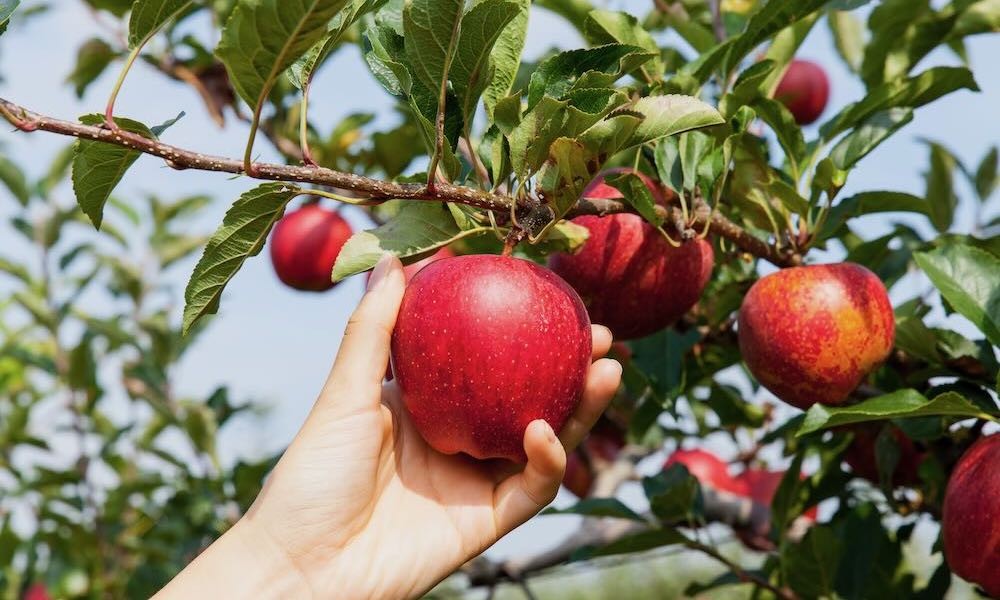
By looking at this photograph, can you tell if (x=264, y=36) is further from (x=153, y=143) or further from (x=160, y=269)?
(x=160, y=269)

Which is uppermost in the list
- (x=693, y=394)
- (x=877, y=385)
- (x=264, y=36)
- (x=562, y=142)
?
(x=264, y=36)

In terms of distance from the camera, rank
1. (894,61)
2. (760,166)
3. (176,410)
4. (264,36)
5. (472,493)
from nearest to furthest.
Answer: (264,36)
(472,493)
(760,166)
(894,61)
(176,410)

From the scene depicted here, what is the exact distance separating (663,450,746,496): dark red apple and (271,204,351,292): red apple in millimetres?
1023

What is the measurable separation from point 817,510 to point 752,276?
1.05 m

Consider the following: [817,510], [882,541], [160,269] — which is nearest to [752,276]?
[882,541]

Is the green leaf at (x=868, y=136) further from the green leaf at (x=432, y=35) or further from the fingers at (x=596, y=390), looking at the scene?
the green leaf at (x=432, y=35)

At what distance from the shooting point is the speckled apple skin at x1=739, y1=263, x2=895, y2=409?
143cm

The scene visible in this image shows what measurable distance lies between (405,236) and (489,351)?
0.67 ft

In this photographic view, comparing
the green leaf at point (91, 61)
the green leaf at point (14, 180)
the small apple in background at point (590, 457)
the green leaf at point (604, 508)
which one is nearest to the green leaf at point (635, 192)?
the green leaf at point (604, 508)

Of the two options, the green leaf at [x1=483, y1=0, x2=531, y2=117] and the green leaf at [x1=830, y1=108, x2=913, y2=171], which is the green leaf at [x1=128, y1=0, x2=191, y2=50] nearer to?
the green leaf at [x1=483, y1=0, x2=531, y2=117]

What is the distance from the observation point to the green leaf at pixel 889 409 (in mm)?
1235

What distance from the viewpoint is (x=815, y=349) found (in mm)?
1433

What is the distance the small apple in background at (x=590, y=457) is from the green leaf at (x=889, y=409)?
1.44 m

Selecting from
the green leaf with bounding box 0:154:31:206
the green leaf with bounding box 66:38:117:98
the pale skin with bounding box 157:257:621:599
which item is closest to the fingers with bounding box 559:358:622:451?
the pale skin with bounding box 157:257:621:599
